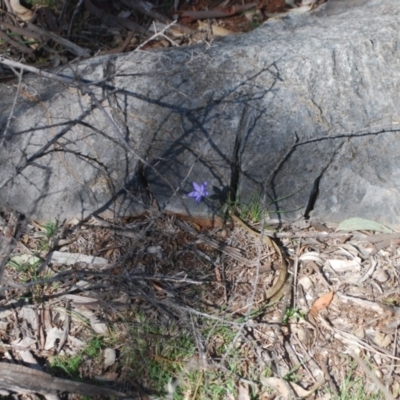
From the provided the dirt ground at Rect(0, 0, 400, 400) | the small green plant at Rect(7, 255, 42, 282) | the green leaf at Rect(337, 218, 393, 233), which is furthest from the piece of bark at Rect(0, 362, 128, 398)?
the green leaf at Rect(337, 218, 393, 233)

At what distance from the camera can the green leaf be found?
3.03 m

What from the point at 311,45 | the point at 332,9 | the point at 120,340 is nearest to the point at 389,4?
the point at 332,9

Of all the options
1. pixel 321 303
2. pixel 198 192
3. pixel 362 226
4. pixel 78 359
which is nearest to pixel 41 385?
pixel 78 359

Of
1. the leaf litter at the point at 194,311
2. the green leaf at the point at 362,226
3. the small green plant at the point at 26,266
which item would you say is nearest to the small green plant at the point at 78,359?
the leaf litter at the point at 194,311

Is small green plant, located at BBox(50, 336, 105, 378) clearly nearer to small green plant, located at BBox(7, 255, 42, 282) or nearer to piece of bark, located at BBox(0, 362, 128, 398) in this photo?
piece of bark, located at BBox(0, 362, 128, 398)

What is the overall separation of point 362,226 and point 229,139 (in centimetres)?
69

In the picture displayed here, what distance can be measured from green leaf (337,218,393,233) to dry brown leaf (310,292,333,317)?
351 millimetres

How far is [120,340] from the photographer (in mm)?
2682

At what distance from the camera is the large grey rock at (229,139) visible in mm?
3047

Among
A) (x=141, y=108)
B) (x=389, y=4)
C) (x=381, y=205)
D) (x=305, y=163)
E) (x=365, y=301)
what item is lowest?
(x=365, y=301)

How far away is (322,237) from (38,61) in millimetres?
1962

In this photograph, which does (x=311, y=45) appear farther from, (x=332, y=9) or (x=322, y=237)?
(x=322, y=237)

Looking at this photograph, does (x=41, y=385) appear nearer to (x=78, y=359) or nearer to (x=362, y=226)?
(x=78, y=359)

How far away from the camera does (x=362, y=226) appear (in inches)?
119
